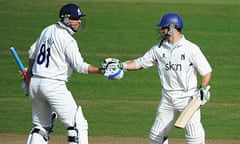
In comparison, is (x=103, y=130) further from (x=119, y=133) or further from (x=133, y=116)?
(x=133, y=116)

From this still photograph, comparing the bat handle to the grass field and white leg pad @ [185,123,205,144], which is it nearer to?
white leg pad @ [185,123,205,144]

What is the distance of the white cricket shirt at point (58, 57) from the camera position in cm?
1045

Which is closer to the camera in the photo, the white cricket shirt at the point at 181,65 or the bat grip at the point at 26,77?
the white cricket shirt at the point at 181,65

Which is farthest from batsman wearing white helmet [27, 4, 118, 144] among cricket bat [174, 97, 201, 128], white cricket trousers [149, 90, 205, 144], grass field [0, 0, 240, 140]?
grass field [0, 0, 240, 140]

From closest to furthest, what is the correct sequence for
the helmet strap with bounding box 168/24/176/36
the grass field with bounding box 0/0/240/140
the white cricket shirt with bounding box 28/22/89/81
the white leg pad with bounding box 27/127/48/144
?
the white cricket shirt with bounding box 28/22/89/81, the white leg pad with bounding box 27/127/48/144, the helmet strap with bounding box 168/24/176/36, the grass field with bounding box 0/0/240/140

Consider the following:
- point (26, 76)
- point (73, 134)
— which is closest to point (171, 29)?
point (73, 134)

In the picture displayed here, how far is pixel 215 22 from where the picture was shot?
29703mm

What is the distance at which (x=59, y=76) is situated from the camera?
416 inches

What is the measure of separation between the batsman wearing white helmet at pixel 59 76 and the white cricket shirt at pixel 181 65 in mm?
811

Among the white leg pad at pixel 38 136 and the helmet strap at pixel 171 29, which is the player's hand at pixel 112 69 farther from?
the white leg pad at pixel 38 136

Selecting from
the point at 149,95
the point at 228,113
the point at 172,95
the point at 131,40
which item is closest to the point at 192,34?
the point at 131,40

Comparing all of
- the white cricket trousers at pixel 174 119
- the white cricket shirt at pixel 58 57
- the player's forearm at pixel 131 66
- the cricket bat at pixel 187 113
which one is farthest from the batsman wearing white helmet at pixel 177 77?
the white cricket shirt at pixel 58 57

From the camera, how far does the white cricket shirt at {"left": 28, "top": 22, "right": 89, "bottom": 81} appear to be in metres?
10.5

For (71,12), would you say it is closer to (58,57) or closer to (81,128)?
(58,57)
